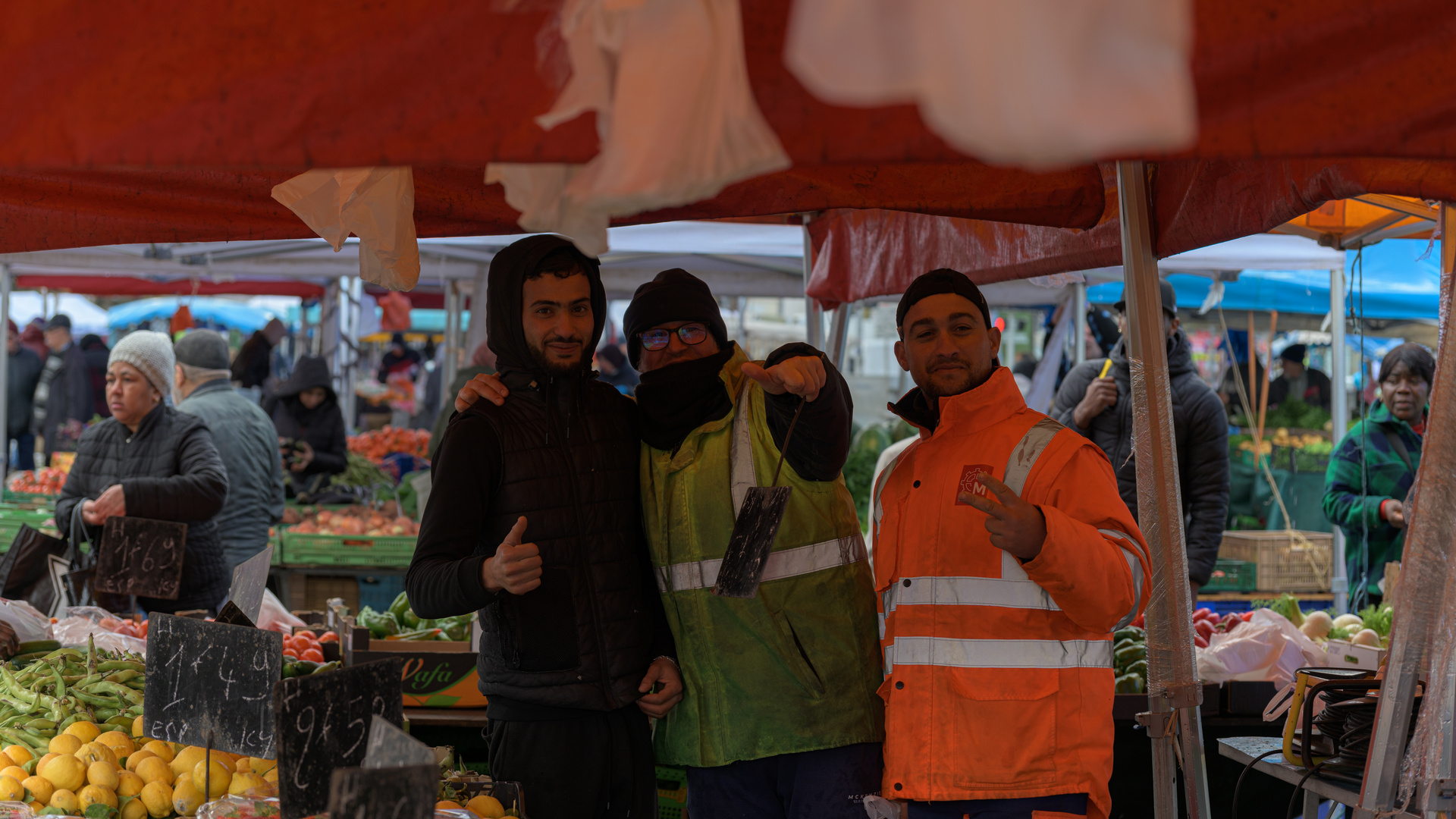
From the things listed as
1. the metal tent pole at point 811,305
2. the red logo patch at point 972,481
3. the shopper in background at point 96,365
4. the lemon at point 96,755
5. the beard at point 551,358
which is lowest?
the lemon at point 96,755

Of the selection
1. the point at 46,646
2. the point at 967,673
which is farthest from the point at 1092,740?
the point at 46,646

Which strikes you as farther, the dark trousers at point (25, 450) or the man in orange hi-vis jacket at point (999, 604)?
the dark trousers at point (25, 450)

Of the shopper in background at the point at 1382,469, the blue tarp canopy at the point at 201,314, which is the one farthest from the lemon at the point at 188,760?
the blue tarp canopy at the point at 201,314

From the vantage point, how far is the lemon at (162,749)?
2344mm

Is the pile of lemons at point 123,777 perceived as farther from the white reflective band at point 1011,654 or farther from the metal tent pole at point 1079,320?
the metal tent pole at point 1079,320

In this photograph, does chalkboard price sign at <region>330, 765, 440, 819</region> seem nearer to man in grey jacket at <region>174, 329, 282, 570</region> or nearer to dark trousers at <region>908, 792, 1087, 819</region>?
dark trousers at <region>908, 792, 1087, 819</region>

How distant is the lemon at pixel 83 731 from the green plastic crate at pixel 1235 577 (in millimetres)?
5189

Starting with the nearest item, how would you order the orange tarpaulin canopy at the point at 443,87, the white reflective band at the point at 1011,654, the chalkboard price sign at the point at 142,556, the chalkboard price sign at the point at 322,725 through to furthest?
the orange tarpaulin canopy at the point at 443,87, the chalkboard price sign at the point at 322,725, the white reflective band at the point at 1011,654, the chalkboard price sign at the point at 142,556

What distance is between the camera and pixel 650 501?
2.35 metres

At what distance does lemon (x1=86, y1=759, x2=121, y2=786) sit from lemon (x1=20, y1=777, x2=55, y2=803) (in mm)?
68

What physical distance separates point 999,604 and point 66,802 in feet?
5.95

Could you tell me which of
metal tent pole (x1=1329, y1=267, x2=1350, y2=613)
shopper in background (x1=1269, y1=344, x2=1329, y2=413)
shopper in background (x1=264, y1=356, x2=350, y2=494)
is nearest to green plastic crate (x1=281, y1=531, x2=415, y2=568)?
shopper in background (x1=264, y1=356, x2=350, y2=494)

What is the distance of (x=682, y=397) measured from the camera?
2.28 metres

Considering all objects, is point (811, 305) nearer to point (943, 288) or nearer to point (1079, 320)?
point (943, 288)
